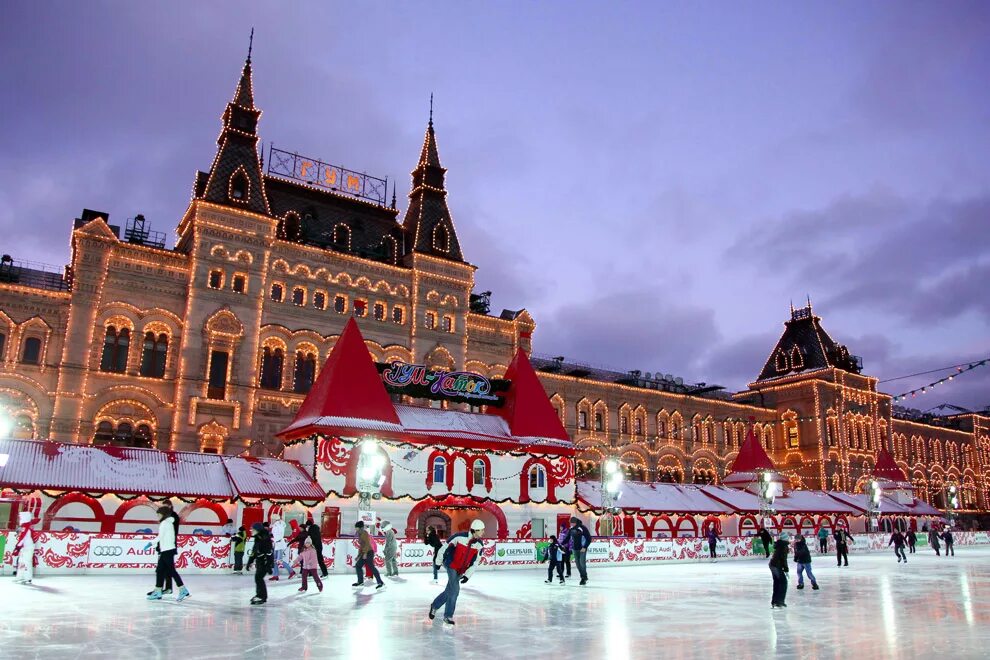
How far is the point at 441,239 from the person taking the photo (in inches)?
1919

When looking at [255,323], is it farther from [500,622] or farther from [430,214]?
[500,622]

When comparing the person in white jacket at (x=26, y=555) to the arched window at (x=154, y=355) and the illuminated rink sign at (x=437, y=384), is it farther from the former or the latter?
the arched window at (x=154, y=355)

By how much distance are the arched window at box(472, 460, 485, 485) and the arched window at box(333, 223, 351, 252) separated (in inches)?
694

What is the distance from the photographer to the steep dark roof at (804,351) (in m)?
68.7

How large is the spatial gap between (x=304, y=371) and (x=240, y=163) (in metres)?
11.8

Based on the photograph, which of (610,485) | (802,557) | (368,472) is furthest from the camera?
(610,485)

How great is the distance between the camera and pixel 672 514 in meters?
42.3

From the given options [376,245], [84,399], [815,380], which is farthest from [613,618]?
[815,380]

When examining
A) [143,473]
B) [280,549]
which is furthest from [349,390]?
[280,549]

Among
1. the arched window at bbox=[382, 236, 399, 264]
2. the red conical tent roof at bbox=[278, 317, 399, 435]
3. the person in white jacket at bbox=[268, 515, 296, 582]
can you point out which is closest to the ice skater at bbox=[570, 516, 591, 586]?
the person in white jacket at bbox=[268, 515, 296, 582]

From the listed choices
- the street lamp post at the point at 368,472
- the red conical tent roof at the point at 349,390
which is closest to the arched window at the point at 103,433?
the red conical tent roof at the point at 349,390

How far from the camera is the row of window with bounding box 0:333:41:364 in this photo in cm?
3469

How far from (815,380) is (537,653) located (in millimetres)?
62101

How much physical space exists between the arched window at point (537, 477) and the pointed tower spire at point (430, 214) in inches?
675
